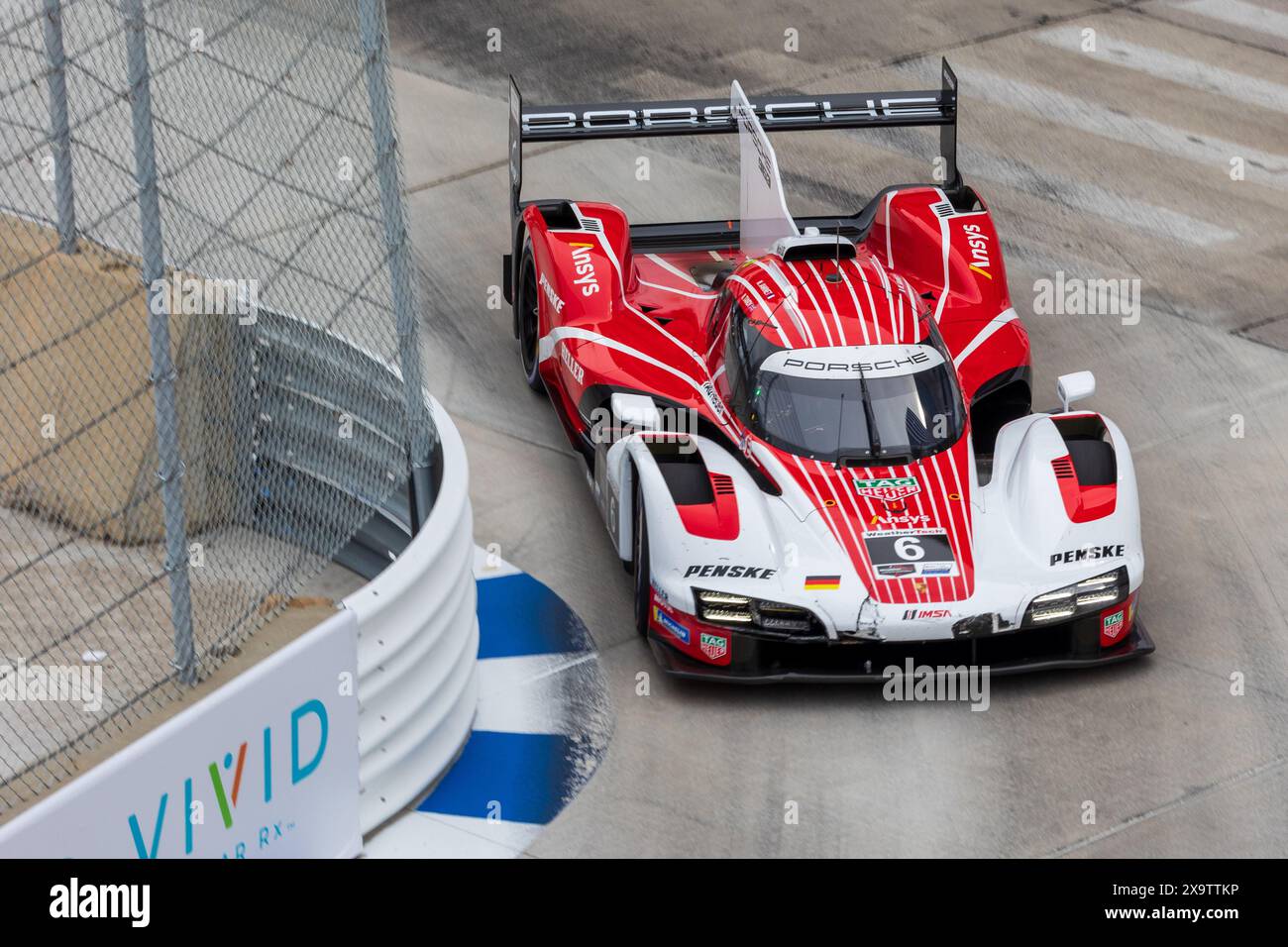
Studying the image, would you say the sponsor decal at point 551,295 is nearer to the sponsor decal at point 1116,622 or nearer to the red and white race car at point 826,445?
the red and white race car at point 826,445

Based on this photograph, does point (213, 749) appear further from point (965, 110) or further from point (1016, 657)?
point (965, 110)

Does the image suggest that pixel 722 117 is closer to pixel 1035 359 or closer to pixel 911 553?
pixel 1035 359

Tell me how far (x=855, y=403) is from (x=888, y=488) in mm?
482

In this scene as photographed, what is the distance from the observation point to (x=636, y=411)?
9.31 m

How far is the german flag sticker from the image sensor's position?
27.4 feet

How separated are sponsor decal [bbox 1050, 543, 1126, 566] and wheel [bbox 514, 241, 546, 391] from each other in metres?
3.48

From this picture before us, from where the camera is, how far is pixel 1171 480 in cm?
1048

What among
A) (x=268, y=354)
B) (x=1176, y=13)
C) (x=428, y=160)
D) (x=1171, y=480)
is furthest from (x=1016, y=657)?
(x=1176, y=13)

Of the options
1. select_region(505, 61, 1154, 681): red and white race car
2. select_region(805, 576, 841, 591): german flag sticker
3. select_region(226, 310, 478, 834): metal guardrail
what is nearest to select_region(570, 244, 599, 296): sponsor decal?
select_region(505, 61, 1154, 681): red and white race car

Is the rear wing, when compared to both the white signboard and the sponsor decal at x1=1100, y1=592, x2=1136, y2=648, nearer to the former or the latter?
the sponsor decal at x1=1100, y1=592, x2=1136, y2=648

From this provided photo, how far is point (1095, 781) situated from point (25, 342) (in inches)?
204

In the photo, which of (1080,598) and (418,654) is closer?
(418,654)

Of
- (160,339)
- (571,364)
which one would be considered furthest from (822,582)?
(160,339)

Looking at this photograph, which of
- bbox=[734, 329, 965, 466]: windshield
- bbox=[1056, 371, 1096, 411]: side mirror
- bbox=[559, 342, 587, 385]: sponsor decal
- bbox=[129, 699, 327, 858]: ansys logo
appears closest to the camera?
bbox=[129, 699, 327, 858]: ansys logo
